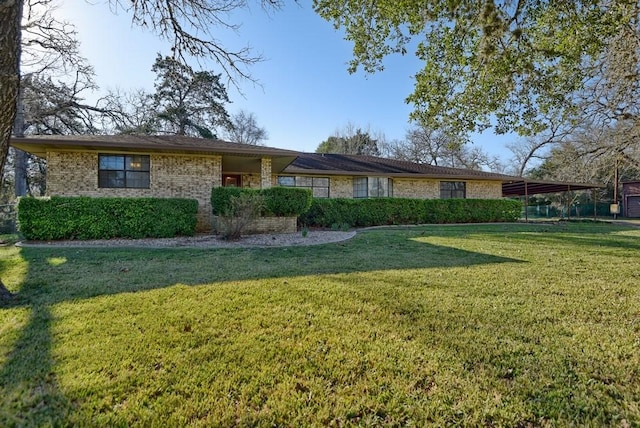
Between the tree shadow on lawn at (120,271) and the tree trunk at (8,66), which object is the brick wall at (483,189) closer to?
the tree shadow on lawn at (120,271)

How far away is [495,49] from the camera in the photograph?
595 cm

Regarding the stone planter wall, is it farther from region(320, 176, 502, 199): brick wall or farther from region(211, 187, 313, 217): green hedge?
region(320, 176, 502, 199): brick wall

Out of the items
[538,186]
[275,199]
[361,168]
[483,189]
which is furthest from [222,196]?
[538,186]

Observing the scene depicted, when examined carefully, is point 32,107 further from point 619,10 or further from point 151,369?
point 619,10

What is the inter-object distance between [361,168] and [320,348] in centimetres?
1673

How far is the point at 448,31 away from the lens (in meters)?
6.74

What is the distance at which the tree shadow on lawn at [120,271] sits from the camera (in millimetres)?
2043

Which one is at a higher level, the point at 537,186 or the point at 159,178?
the point at 537,186

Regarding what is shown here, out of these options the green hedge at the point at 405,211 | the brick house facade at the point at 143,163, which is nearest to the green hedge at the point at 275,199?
the brick house facade at the point at 143,163

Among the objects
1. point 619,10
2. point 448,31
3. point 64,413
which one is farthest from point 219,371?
point 619,10

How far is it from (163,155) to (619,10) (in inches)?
512

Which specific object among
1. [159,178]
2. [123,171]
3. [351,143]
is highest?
[351,143]

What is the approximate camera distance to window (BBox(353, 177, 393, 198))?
59.3 feet

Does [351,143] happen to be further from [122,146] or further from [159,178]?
[122,146]
